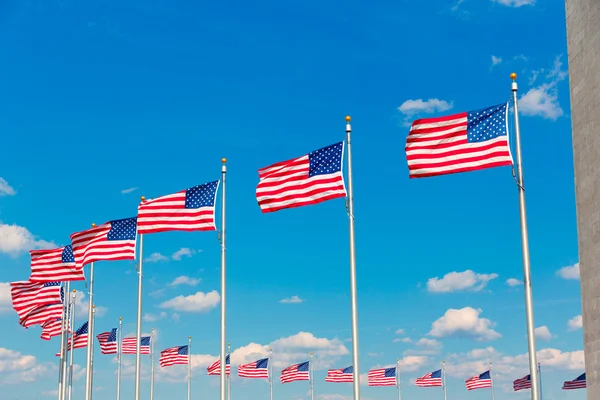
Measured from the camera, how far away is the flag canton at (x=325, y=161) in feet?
98.9

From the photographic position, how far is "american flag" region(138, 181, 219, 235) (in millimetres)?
35156

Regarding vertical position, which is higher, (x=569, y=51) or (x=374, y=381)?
(x=569, y=51)

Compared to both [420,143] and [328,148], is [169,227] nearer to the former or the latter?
[328,148]

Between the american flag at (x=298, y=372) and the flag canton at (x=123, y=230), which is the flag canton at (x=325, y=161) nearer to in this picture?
the flag canton at (x=123, y=230)

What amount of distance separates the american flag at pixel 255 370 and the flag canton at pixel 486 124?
60.8 meters

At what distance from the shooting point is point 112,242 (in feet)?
136

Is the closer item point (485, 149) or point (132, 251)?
point (485, 149)

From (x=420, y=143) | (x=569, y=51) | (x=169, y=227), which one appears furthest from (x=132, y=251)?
(x=569, y=51)

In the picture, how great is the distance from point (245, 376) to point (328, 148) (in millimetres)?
57172

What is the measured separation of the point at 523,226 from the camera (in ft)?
84.9

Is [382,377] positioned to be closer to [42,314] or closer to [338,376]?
[338,376]

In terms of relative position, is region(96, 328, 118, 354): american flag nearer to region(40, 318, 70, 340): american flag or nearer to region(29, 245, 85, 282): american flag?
region(40, 318, 70, 340): american flag

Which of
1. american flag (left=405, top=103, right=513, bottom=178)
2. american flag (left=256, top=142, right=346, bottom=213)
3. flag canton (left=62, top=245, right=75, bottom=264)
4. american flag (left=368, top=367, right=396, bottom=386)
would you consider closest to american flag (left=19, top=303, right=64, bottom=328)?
flag canton (left=62, top=245, right=75, bottom=264)

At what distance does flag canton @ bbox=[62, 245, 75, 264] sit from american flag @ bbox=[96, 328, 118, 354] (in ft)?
103
